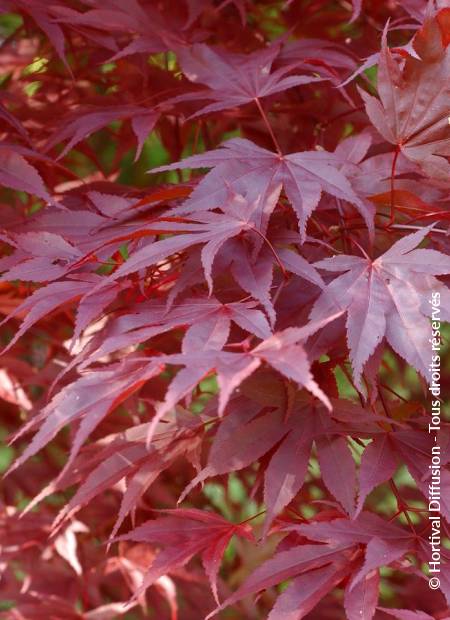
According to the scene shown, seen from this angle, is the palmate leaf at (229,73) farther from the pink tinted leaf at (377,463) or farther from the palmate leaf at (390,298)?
the pink tinted leaf at (377,463)

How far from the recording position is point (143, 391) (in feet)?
3.64

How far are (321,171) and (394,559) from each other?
0.32m

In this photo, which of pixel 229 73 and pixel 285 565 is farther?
pixel 229 73

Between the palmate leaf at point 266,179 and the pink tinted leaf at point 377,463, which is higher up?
the palmate leaf at point 266,179

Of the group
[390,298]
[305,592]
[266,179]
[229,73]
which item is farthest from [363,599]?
[229,73]

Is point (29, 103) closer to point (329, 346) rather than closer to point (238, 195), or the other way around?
point (238, 195)

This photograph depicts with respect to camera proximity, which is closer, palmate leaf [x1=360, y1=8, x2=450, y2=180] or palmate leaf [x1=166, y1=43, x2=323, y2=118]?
palmate leaf [x1=360, y1=8, x2=450, y2=180]

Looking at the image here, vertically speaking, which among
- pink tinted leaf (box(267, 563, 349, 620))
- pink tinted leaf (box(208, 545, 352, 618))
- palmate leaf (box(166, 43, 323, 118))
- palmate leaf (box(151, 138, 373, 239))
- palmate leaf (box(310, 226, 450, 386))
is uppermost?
palmate leaf (box(166, 43, 323, 118))

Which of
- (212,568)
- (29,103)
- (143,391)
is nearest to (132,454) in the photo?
(212,568)

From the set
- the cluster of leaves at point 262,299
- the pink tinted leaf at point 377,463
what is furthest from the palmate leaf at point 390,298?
the pink tinted leaf at point 377,463

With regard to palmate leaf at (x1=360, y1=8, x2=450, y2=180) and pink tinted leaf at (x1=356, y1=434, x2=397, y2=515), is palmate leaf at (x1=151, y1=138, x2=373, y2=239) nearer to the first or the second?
palmate leaf at (x1=360, y1=8, x2=450, y2=180)

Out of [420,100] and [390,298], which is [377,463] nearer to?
[390,298]

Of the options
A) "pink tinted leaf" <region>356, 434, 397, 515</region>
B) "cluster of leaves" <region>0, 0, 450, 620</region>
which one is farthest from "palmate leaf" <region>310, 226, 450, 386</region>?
"pink tinted leaf" <region>356, 434, 397, 515</region>

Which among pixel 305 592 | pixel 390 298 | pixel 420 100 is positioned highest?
pixel 420 100
